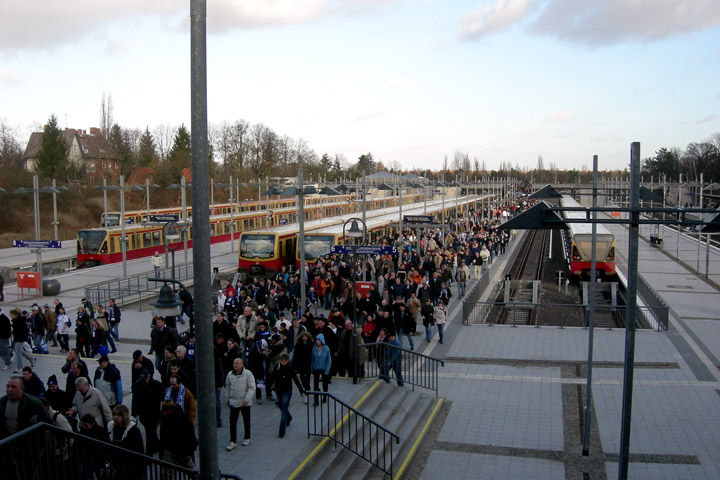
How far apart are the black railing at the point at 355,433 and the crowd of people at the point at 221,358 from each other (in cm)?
42

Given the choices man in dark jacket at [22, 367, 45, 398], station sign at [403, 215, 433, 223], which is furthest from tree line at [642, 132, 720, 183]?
man in dark jacket at [22, 367, 45, 398]

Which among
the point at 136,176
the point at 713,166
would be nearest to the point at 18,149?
the point at 136,176

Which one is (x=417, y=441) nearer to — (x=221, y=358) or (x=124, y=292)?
(x=221, y=358)

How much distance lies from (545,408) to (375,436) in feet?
15.0

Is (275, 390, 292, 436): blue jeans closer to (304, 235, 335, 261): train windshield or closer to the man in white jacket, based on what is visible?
the man in white jacket

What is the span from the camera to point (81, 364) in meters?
9.42

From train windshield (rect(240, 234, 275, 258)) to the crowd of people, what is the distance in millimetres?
6772

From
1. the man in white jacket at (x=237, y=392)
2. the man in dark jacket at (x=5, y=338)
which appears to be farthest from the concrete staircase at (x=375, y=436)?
the man in dark jacket at (x=5, y=338)

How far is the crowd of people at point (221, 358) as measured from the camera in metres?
7.83

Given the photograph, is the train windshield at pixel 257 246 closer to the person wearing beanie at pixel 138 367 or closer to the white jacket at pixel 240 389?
the person wearing beanie at pixel 138 367

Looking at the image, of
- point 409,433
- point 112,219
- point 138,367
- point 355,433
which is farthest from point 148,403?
point 112,219

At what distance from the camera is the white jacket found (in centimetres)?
929

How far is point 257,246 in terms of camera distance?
1236 inches

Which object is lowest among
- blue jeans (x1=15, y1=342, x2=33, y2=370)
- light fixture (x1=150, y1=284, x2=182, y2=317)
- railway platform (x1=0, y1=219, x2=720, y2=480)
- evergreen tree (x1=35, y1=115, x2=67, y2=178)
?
railway platform (x1=0, y1=219, x2=720, y2=480)
